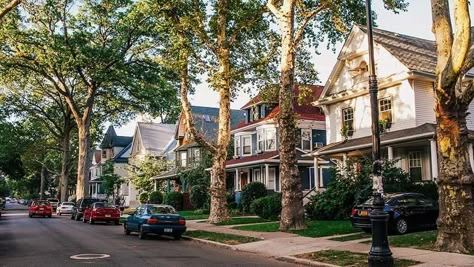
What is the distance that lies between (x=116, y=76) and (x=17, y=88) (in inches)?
654

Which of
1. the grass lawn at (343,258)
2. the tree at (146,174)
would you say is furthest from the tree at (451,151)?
the tree at (146,174)

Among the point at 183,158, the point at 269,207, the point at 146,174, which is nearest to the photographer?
the point at 269,207

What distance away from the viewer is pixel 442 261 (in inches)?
433

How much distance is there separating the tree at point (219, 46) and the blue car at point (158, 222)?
5.71 meters

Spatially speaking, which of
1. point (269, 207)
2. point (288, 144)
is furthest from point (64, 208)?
point (288, 144)

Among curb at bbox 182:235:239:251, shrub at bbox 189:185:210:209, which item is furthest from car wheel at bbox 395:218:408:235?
shrub at bbox 189:185:210:209

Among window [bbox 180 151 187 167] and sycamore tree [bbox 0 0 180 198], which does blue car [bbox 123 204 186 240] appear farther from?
window [bbox 180 151 187 167]

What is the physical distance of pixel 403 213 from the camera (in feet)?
55.2

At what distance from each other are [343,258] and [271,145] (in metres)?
26.8

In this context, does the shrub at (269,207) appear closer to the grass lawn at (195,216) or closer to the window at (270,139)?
the grass lawn at (195,216)

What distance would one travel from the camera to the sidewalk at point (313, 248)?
11.2m

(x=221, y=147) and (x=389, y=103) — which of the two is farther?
(x=389, y=103)

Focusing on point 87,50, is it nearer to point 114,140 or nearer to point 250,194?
point 250,194

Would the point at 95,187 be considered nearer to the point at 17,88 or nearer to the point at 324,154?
the point at 17,88
